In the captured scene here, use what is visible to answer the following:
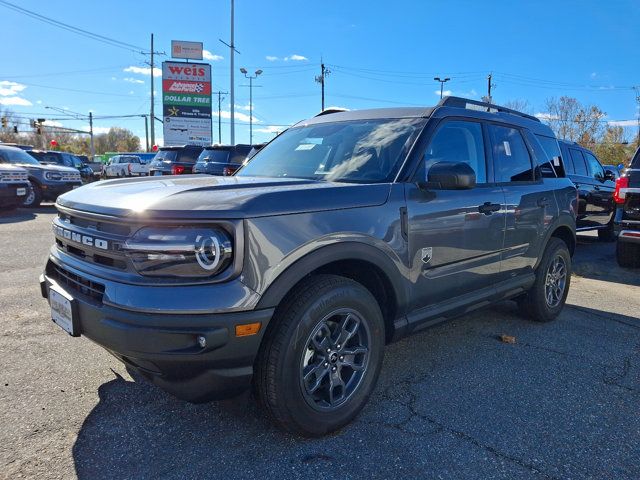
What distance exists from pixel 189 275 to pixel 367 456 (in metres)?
1.32

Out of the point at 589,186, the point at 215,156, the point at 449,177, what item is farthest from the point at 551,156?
the point at 215,156

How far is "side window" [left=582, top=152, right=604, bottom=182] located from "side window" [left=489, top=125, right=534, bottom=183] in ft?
21.4

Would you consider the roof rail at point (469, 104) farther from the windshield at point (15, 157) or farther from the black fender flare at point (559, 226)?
the windshield at point (15, 157)

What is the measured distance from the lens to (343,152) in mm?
3438

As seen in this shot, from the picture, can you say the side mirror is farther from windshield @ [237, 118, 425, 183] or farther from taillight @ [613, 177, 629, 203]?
taillight @ [613, 177, 629, 203]

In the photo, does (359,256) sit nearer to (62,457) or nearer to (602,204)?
(62,457)

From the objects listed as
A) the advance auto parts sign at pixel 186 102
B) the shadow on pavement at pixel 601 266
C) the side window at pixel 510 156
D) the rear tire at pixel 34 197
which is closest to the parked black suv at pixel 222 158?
the rear tire at pixel 34 197

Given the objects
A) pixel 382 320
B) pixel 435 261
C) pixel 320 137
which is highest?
pixel 320 137

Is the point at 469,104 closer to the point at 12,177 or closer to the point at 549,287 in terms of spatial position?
the point at 549,287

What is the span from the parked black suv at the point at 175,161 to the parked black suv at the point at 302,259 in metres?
12.0

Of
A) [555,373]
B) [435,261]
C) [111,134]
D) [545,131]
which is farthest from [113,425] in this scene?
[111,134]

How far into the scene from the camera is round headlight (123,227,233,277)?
2.16 metres

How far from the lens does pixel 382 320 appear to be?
2873mm

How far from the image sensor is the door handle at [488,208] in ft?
11.8
